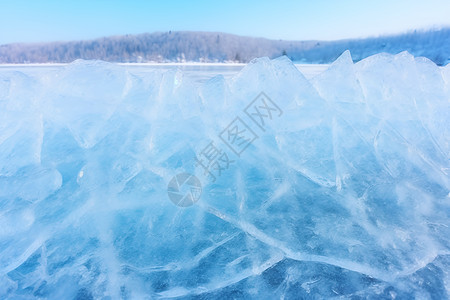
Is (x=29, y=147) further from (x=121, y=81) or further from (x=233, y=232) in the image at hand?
(x=233, y=232)

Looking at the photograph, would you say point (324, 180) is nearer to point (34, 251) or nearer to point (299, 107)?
point (299, 107)

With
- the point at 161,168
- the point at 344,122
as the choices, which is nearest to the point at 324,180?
the point at 344,122

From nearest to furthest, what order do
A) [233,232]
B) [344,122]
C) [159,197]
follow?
[233,232]
[159,197]
[344,122]

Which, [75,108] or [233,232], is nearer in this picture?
[233,232]

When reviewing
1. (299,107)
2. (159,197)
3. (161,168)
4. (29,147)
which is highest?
(299,107)

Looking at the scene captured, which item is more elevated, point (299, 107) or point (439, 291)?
point (299, 107)

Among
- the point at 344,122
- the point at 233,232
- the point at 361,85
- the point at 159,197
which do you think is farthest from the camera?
the point at 361,85
